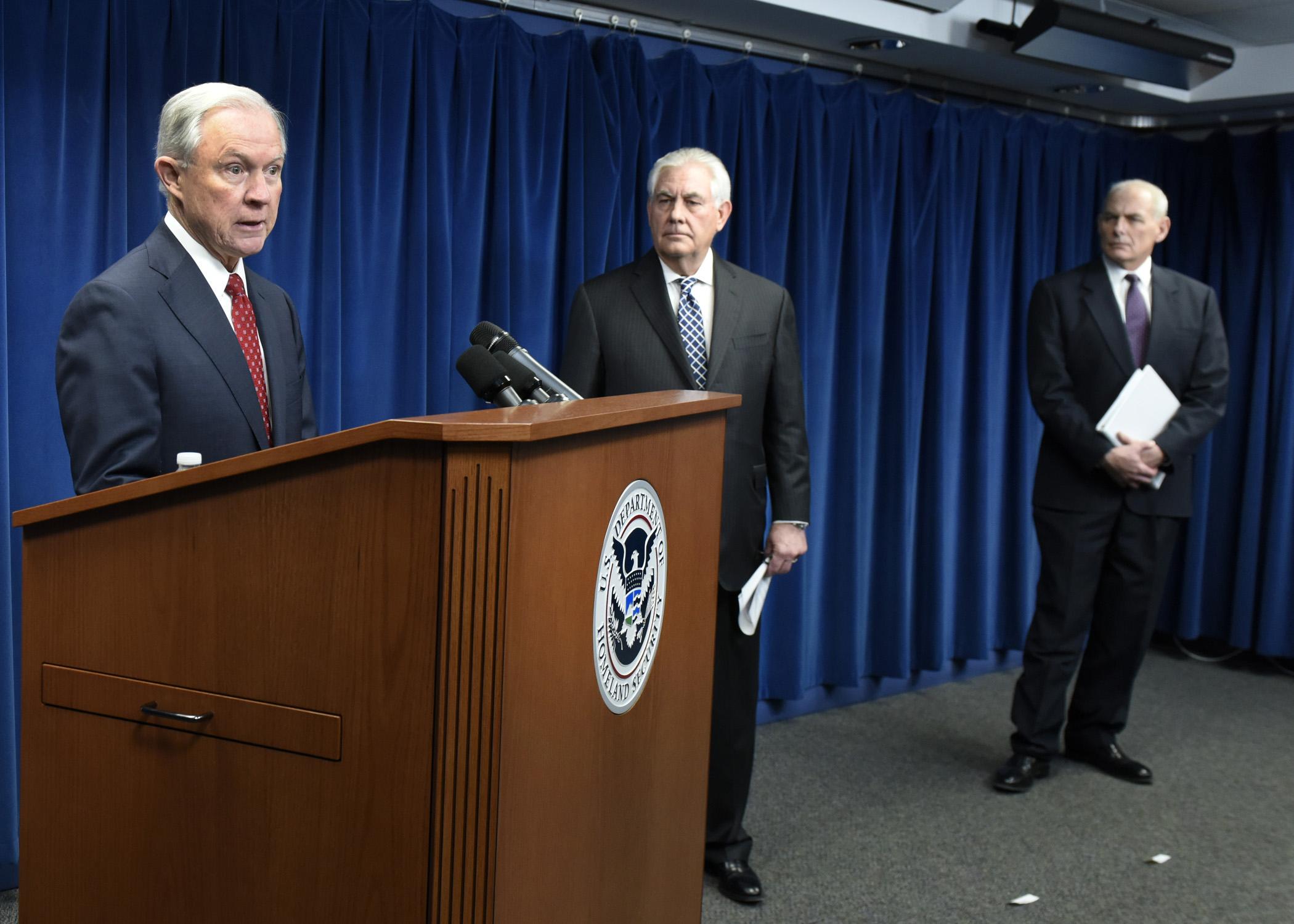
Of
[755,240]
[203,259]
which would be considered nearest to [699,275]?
[755,240]

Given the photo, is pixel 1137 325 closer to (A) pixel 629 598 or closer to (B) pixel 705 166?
(B) pixel 705 166

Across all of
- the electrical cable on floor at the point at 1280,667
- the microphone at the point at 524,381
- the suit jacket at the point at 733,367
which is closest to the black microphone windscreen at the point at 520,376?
the microphone at the point at 524,381

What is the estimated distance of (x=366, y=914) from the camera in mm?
1015

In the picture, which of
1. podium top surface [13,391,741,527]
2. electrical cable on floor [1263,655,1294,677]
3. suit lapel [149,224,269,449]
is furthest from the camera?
electrical cable on floor [1263,655,1294,677]

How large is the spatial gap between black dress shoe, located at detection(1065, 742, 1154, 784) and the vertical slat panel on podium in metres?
3.04

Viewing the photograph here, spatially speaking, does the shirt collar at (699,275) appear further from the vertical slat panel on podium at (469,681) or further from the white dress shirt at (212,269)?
the vertical slat panel on podium at (469,681)

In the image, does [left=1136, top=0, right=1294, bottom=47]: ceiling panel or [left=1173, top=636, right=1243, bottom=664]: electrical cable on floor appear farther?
[left=1173, top=636, right=1243, bottom=664]: electrical cable on floor

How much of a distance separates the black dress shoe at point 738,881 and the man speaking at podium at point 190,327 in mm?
1592

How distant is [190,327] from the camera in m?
1.52

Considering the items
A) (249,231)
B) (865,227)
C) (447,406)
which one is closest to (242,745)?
(249,231)

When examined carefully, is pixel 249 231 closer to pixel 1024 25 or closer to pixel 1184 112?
pixel 1024 25

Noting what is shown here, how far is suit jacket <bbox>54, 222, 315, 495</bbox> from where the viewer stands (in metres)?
1.40

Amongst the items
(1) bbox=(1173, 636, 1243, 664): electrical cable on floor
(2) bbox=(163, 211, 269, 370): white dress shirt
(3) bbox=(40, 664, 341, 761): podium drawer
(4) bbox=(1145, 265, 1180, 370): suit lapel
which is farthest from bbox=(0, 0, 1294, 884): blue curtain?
(3) bbox=(40, 664, 341, 761): podium drawer

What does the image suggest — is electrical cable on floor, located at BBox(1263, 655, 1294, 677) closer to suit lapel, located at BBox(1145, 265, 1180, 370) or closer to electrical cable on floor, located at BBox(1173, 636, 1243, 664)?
electrical cable on floor, located at BBox(1173, 636, 1243, 664)
